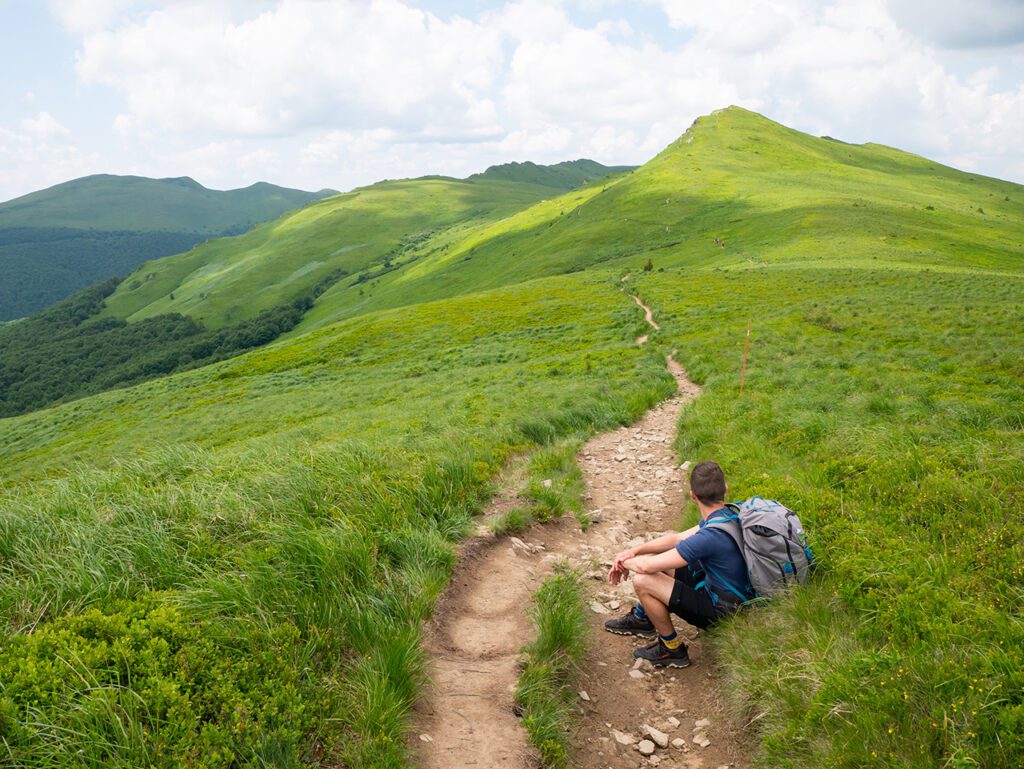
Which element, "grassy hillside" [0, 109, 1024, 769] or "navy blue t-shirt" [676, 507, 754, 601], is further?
"navy blue t-shirt" [676, 507, 754, 601]

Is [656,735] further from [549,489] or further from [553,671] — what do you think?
[549,489]

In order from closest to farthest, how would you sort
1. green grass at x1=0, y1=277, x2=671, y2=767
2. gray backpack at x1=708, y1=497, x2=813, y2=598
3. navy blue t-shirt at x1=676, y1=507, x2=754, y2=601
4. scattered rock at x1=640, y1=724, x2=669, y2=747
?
green grass at x1=0, y1=277, x2=671, y2=767 → scattered rock at x1=640, y1=724, x2=669, y2=747 → gray backpack at x1=708, y1=497, x2=813, y2=598 → navy blue t-shirt at x1=676, y1=507, x2=754, y2=601

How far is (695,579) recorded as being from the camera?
655 centimetres

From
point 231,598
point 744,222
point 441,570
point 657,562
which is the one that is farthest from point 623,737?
point 744,222

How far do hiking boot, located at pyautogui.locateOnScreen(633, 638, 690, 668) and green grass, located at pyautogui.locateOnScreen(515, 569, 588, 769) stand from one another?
2.46 feet

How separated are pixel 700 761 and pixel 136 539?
229 inches

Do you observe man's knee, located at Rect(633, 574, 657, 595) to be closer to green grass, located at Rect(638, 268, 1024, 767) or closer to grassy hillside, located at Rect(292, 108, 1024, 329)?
green grass, located at Rect(638, 268, 1024, 767)

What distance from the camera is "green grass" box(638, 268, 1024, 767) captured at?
4027 millimetres

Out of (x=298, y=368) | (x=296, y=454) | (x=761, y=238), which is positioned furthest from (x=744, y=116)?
(x=296, y=454)

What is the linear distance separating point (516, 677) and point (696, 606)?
2.07 m

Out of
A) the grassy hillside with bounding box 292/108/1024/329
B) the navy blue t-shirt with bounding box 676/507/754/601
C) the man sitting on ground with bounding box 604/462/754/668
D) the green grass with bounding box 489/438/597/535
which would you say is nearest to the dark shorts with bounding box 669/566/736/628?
the man sitting on ground with bounding box 604/462/754/668

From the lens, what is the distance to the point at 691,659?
6387 millimetres

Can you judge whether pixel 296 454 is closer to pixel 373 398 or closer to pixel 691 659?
pixel 691 659

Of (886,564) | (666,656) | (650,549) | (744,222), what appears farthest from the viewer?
(744,222)
